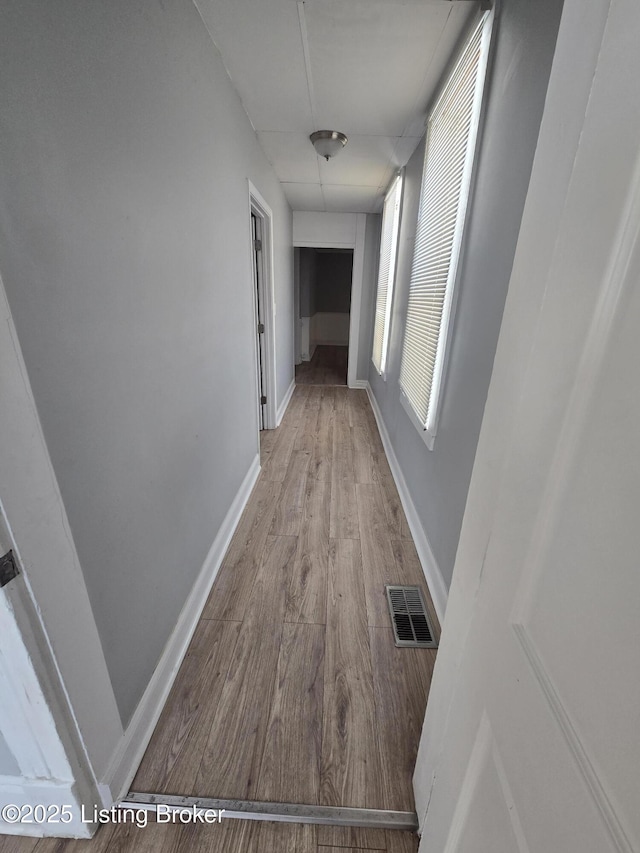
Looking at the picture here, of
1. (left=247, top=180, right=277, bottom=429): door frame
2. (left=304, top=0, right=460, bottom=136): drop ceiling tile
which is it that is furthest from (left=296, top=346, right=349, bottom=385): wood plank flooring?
(left=304, top=0, right=460, bottom=136): drop ceiling tile

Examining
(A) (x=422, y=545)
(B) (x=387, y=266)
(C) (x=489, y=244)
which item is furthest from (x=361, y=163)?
(A) (x=422, y=545)

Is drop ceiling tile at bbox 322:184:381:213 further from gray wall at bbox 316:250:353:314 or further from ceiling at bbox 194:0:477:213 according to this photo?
gray wall at bbox 316:250:353:314

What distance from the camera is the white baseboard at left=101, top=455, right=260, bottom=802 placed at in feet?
3.38

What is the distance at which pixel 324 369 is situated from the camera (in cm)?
653

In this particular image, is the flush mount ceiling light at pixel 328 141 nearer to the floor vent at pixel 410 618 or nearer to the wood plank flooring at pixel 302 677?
the wood plank flooring at pixel 302 677

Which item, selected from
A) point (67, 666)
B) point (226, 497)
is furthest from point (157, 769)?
point (226, 497)

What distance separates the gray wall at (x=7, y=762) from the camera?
884 millimetres

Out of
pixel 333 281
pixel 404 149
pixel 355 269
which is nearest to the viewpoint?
pixel 404 149

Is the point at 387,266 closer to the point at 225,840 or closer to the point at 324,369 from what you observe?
the point at 324,369

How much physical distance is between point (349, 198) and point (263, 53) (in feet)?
8.44

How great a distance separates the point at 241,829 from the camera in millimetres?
996

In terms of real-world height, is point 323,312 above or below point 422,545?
above

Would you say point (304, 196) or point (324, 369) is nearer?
point (304, 196)

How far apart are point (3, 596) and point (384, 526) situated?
1.93 metres
